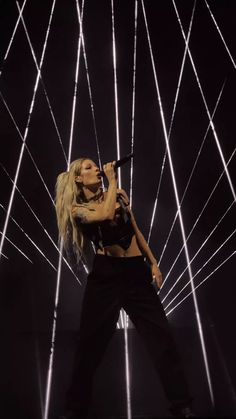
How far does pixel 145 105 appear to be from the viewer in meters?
4.04

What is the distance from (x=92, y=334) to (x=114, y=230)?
53 cm

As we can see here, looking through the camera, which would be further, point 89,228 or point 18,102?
point 18,102

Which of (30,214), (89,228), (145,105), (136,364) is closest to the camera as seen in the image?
(89,228)

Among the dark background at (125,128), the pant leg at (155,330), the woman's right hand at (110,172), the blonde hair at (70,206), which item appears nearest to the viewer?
the pant leg at (155,330)

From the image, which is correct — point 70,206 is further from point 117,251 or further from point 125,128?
point 125,128

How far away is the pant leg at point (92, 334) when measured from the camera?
1.81 m

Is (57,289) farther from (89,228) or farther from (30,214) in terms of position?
(89,228)

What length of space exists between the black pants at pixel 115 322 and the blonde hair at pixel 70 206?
0.21 meters

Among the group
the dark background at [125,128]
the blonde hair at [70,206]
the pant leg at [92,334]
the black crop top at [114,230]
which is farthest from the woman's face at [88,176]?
the dark background at [125,128]

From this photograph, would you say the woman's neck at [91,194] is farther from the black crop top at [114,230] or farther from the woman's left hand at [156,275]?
the woman's left hand at [156,275]

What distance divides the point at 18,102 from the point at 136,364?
2683mm

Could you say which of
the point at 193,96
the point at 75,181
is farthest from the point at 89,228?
the point at 193,96

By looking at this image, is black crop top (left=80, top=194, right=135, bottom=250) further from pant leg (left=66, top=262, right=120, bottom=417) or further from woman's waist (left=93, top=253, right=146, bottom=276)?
pant leg (left=66, top=262, right=120, bottom=417)

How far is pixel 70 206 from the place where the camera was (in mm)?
2168
